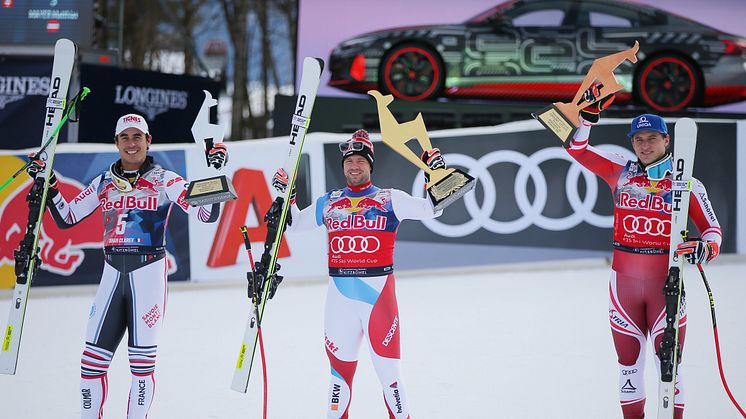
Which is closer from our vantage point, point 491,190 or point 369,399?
point 369,399

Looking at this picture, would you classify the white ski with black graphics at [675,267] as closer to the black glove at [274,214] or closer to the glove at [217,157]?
the black glove at [274,214]

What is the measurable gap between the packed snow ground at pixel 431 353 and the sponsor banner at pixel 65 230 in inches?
9.0

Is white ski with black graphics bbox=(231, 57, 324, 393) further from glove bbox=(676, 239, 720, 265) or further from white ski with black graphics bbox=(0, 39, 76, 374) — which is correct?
glove bbox=(676, 239, 720, 265)

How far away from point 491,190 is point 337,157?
2.09 m

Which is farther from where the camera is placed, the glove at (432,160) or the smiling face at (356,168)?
the smiling face at (356,168)

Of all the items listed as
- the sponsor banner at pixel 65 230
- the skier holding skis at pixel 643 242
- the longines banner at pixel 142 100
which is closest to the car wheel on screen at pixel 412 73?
the longines banner at pixel 142 100

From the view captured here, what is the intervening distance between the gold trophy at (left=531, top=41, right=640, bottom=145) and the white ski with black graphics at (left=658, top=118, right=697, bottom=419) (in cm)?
51

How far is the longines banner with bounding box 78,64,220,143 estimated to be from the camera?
44.8 ft

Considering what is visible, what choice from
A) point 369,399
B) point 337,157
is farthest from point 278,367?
point 337,157

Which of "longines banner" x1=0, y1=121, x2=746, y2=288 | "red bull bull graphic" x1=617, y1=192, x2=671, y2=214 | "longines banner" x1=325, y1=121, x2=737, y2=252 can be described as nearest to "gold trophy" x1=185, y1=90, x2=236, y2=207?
"red bull bull graphic" x1=617, y1=192, x2=671, y2=214

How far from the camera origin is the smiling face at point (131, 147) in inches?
214

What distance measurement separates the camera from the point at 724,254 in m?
11.8

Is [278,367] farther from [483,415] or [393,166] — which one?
[393,166]

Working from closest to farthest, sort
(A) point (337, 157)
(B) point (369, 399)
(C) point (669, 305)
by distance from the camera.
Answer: (C) point (669, 305) < (B) point (369, 399) < (A) point (337, 157)
